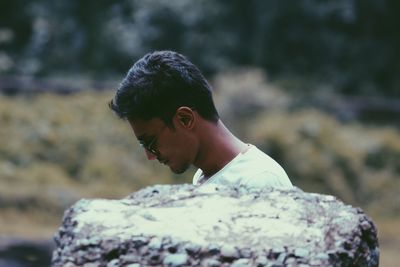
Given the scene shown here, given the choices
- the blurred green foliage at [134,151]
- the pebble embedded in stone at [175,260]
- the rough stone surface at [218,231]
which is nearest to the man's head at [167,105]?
the rough stone surface at [218,231]

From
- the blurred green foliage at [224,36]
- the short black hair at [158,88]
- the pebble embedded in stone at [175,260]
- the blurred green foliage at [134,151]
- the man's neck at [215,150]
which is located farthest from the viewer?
the blurred green foliage at [224,36]

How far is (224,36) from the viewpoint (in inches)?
766

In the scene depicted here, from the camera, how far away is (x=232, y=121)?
40.3 ft

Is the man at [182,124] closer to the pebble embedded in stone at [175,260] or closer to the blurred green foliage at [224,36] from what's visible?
the pebble embedded in stone at [175,260]

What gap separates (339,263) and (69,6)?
59.9ft

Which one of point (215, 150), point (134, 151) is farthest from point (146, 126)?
point (134, 151)

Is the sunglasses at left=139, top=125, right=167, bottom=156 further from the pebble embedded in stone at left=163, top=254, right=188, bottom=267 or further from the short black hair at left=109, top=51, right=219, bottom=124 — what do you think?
the pebble embedded in stone at left=163, top=254, right=188, bottom=267

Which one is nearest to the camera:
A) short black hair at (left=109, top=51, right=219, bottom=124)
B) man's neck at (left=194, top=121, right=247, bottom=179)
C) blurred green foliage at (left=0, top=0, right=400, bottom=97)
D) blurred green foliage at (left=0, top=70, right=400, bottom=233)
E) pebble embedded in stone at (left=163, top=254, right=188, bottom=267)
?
pebble embedded in stone at (left=163, top=254, right=188, bottom=267)

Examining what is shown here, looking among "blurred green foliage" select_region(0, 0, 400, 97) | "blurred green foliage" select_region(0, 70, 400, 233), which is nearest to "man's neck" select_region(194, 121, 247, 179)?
"blurred green foliage" select_region(0, 70, 400, 233)

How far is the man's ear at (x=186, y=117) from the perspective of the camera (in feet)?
6.73

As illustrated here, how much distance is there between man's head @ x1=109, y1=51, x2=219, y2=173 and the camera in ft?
6.55

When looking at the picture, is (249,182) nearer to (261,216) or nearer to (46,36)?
(261,216)

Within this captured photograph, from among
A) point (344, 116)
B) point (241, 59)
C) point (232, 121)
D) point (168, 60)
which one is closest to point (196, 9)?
point (241, 59)

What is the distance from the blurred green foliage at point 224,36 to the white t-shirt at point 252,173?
655 inches
